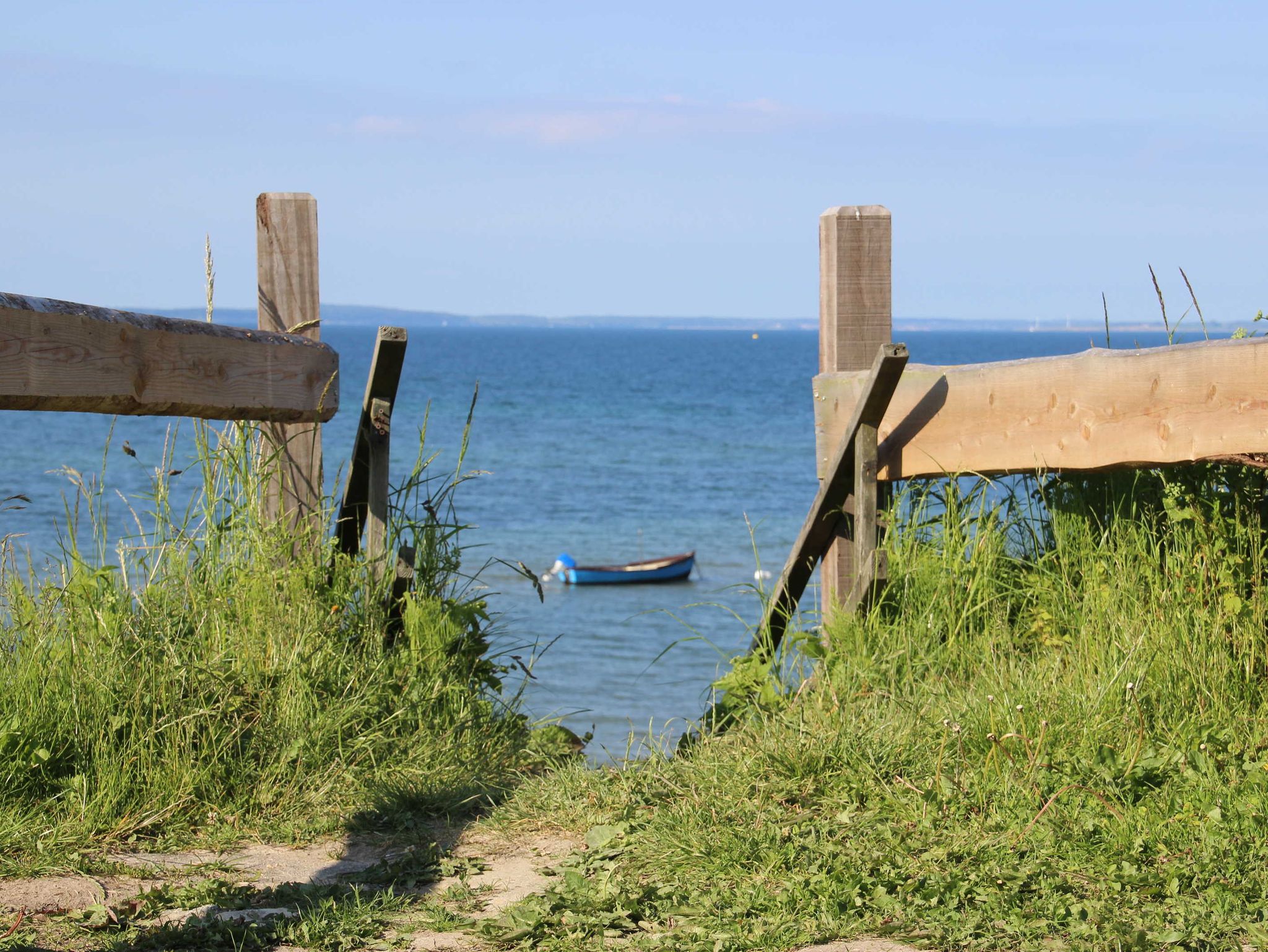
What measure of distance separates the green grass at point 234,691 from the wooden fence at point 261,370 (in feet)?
0.47

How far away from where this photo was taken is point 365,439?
4367 mm

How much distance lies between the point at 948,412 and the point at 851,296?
0.63 m

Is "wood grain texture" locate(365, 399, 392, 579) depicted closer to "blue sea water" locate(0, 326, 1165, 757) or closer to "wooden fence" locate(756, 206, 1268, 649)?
"blue sea water" locate(0, 326, 1165, 757)

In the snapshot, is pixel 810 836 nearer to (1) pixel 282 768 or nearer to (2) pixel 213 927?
(2) pixel 213 927

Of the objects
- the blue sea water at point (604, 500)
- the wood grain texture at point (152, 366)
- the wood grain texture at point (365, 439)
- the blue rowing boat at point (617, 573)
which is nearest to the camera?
the wood grain texture at point (152, 366)

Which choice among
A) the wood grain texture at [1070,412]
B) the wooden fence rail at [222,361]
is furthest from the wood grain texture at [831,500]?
the wooden fence rail at [222,361]

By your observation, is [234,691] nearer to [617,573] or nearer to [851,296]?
[851,296]

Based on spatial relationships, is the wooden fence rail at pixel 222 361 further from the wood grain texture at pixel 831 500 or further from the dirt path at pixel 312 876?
the wood grain texture at pixel 831 500

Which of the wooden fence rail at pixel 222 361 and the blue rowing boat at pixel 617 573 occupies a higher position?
the wooden fence rail at pixel 222 361

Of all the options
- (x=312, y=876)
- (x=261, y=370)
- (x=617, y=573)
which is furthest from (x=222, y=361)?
(x=617, y=573)

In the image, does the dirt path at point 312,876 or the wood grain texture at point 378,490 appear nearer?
the dirt path at point 312,876

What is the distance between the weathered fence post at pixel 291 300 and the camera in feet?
14.5

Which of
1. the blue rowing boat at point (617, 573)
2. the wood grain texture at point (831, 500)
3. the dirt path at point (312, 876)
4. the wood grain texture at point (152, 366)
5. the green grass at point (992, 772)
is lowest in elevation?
the blue rowing boat at point (617, 573)

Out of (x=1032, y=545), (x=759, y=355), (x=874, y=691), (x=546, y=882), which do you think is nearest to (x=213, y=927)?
(x=546, y=882)
